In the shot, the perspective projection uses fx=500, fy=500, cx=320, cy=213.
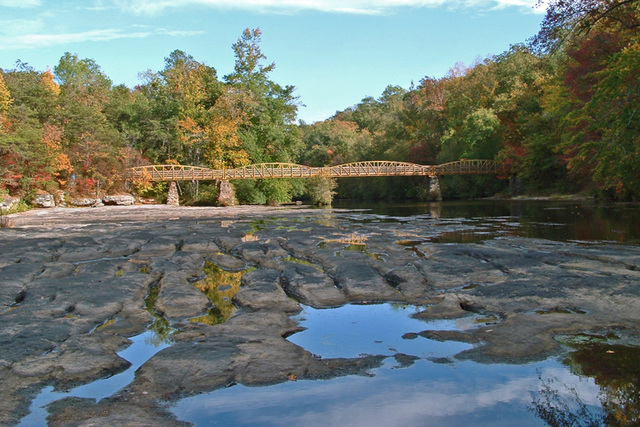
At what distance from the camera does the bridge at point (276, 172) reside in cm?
4597

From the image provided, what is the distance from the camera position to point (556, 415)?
376cm

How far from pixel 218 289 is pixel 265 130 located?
45.1 m

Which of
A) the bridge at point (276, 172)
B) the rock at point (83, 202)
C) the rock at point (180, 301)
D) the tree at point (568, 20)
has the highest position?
the tree at point (568, 20)

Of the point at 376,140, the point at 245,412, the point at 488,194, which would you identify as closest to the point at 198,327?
the point at 245,412

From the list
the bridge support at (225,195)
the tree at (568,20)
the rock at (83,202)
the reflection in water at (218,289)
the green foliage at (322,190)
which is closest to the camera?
the reflection in water at (218,289)

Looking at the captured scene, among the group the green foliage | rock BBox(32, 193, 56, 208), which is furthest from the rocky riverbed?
the green foliage

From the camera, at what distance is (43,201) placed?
35.5 metres

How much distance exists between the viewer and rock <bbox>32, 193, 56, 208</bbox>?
35219 mm

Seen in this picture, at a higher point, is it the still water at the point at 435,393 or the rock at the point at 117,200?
the still water at the point at 435,393

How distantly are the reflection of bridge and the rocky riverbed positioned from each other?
34.1m

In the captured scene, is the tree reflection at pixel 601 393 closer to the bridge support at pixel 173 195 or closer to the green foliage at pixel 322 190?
the bridge support at pixel 173 195

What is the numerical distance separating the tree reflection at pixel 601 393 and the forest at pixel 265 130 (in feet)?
55.1

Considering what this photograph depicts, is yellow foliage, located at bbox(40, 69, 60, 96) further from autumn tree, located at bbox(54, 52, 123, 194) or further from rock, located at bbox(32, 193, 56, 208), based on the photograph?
rock, located at bbox(32, 193, 56, 208)

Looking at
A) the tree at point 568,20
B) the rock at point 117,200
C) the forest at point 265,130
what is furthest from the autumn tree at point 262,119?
the tree at point 568,20
